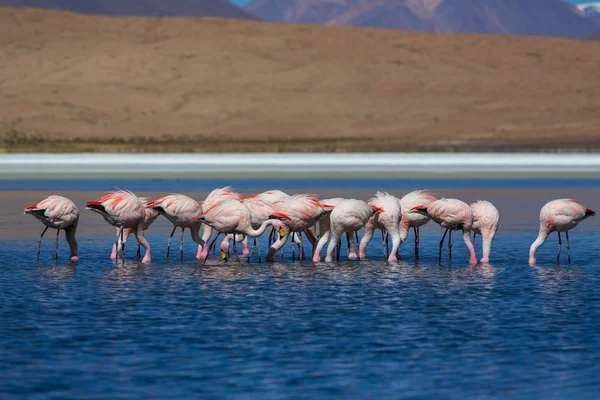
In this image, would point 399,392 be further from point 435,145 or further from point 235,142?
point 235,142

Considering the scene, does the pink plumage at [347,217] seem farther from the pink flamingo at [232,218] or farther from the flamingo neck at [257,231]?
the flamingo neck at [257,231]

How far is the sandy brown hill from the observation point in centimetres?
7631

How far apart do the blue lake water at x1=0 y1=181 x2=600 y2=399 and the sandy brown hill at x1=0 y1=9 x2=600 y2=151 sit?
4524 cm

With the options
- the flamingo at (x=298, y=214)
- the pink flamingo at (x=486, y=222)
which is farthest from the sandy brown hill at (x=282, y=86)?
the flamingo at (x=298, y=214)

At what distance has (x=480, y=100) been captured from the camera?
8731 centimetres

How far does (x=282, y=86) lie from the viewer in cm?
9231

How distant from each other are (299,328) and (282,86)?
3192 inches

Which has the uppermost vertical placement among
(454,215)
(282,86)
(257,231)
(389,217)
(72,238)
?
(282,86)

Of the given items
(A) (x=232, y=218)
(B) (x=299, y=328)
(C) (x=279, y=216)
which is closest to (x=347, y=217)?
(C) (x=279, y=216)

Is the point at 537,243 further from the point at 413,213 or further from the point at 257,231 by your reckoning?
the point at 257,231

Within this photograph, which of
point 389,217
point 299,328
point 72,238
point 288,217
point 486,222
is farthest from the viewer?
point 389,217

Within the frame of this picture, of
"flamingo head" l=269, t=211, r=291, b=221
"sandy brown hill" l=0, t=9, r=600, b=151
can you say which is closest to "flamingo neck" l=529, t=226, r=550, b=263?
"flamingo head" l=269, t=211, r=291, b=221

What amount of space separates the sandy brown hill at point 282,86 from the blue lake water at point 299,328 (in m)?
45.2

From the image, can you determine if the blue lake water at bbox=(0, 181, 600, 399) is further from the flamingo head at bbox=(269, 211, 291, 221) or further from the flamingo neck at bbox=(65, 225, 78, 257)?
the flamingo head at bbox=(269, 211, 291, 221)
